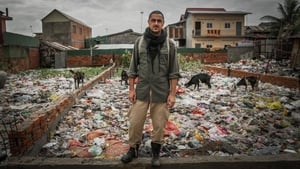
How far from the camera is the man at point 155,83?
3025mm

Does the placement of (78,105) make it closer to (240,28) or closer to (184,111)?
→ (184,111)

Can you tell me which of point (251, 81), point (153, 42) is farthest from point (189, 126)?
point (251, 81)

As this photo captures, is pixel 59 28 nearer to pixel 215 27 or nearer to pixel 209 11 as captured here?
pixel 209 11

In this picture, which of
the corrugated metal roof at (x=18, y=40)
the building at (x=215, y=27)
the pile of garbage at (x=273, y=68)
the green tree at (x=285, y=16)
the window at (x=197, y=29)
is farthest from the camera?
the window at (x=197, y=29)

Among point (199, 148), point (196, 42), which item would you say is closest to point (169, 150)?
point (199, 148)

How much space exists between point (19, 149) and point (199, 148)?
7.40 feet

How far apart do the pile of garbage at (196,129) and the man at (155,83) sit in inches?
26.0

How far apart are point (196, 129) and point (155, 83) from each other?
6.74ft

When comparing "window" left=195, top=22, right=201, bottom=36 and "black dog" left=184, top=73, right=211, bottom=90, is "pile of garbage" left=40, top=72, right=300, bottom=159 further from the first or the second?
"window" left=195, top=22, right=201, bottom=36

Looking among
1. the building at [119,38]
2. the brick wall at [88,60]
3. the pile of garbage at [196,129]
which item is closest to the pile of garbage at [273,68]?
the pile of garbage at [196,129]

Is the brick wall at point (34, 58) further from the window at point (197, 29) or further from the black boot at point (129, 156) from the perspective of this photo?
the black boot at point (129, 156)

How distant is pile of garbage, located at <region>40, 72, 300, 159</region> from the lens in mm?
3840

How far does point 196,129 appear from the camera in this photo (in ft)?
15.8

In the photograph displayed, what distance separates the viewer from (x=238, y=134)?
459 centimetres
